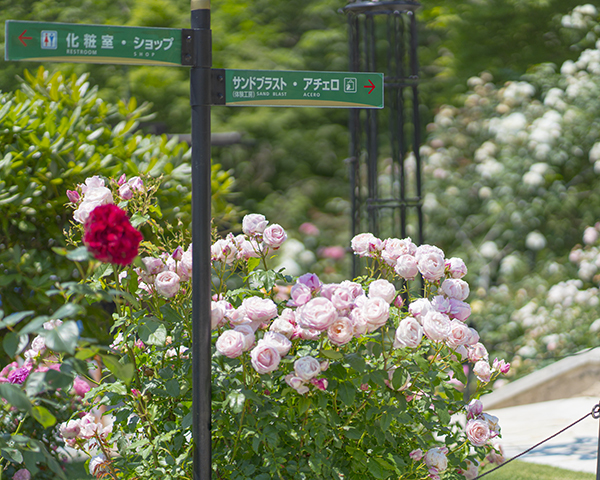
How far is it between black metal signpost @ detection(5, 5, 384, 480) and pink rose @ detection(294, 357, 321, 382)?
0.95 feet

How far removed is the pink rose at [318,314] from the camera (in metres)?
2.00

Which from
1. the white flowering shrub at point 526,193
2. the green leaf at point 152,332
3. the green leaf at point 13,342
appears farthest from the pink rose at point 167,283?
the white flowering shrub at point 526,193

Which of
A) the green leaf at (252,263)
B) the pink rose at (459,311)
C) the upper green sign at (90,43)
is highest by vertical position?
the upper green sign at (90,43)

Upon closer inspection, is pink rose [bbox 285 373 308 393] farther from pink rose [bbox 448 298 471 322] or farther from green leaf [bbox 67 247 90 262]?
green leaf [bbox 67 247 90 262]

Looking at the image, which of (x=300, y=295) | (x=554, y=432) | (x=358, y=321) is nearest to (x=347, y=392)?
(x=358, y=321)

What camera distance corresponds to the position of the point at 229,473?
2.18m

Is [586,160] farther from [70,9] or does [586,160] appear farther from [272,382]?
[70,9]

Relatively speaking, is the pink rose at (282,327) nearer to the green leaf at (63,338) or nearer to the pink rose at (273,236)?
the pink rose at (273,236)

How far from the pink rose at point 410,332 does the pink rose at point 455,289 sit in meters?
0.31

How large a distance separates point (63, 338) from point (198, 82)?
3.04ft

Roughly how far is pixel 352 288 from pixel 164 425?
76cm

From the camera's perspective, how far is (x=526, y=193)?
729cm

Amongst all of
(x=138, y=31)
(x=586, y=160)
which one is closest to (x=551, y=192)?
(x=586, y=160)

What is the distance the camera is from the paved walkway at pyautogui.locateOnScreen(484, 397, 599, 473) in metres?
3.88
